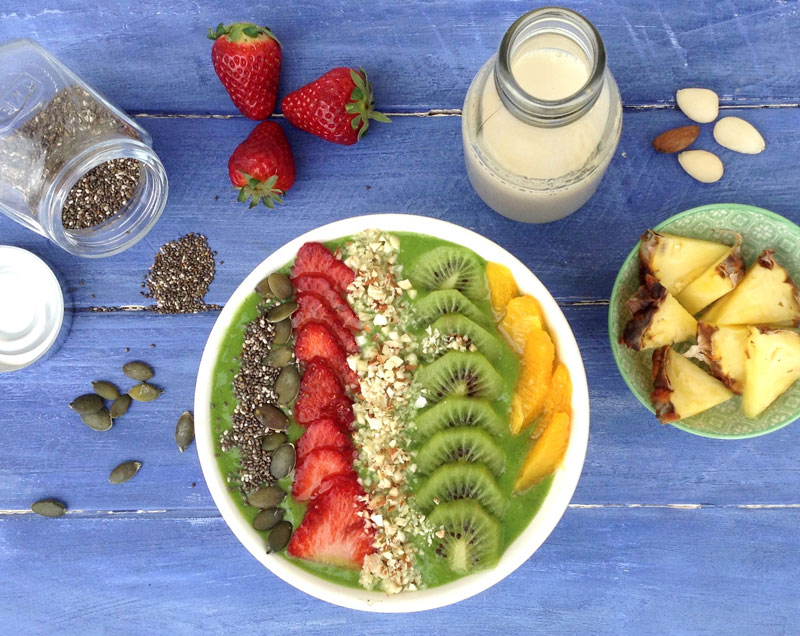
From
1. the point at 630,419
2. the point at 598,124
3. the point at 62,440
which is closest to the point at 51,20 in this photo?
the point at 62,440

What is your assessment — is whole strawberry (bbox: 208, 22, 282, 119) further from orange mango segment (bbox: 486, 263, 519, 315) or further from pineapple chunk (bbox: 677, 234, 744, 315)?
pineapple chunk (bbox: 677, 234, 744, 315)

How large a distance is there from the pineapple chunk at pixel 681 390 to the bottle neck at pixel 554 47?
537mm

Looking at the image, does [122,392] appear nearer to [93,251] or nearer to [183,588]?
[93,251]

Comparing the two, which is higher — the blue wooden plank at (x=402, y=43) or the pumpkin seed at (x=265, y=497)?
the blue wooden plank at (x=402, y=43)

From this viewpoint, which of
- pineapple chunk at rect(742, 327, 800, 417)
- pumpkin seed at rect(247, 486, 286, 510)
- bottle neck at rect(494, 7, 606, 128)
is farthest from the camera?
pumpkin seed at rect(247, 486, 286, 510)

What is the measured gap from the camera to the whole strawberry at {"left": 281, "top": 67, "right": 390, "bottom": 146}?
4.82 ft

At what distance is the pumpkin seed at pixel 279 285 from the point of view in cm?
138

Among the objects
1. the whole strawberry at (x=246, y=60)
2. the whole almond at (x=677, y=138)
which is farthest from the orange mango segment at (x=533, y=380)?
the whole strawberry at (x=246, y=60)

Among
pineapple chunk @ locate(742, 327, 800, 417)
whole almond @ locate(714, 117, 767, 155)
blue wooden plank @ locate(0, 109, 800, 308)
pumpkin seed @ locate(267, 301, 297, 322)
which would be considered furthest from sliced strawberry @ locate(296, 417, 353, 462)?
whole almond @ locate(714, 117, 767, 155)

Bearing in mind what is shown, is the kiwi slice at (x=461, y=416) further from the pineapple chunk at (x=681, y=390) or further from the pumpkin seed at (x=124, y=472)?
the pumpkin seed at (x=124, y=472)

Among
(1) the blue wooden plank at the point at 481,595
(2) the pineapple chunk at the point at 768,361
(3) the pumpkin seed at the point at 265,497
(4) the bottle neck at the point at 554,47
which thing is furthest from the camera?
(1) the blue wooden plank at the point at 481,595

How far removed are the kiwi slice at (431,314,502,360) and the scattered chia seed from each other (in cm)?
81

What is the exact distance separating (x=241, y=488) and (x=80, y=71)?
1083 millimetres

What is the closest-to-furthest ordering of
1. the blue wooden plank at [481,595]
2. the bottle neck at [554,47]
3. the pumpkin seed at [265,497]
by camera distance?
the bottle neck at [554,47]
the pumpkin seed at [265,497]
the blue wooden plank at [481,595]
